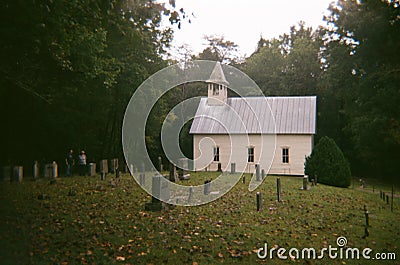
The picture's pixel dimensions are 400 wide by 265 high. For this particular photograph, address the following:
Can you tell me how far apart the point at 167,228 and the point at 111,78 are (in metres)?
13.6

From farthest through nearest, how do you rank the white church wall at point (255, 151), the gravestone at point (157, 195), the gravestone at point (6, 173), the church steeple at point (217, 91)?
the church steeple at point (217, 91), the white church wall at point (255, 151), the gravestone at point (6, 173), the gravestone at point (157, 195)

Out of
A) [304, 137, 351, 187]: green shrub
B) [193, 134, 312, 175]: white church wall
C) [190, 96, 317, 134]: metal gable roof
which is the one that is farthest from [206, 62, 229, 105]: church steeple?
[304, 137, 351, 187]: green shrub

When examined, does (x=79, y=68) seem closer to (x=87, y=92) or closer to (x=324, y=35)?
(x=87, y=92)

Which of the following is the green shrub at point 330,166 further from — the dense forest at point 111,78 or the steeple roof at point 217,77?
the steeple roof at point 217,77

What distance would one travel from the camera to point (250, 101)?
1382 inches

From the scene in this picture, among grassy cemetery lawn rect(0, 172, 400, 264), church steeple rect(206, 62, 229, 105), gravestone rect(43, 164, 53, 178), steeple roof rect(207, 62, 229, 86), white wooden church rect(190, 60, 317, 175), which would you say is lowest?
grassy cemetery lawn rect(0, 172, 400, 264)

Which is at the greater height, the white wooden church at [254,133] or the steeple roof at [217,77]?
the steeple roof at [217,77]

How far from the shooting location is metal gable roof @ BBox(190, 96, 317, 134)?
102 ft

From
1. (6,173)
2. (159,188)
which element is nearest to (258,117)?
(6,173)

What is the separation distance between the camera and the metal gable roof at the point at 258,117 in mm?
31203

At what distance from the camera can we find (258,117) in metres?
33.0

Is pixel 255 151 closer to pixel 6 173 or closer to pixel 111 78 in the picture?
pixel 111 78

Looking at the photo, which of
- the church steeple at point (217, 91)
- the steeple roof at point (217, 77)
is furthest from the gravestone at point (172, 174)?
the church steeple at point (217, 91)

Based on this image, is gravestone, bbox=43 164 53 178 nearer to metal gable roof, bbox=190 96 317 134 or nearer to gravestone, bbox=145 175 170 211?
gravestone, bbox=145 175 170 211
